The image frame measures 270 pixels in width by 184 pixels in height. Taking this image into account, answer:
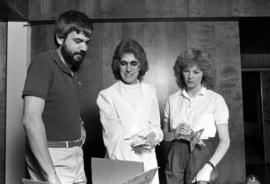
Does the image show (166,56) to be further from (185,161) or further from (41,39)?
(185,161)

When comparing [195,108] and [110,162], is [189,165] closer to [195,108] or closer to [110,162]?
[195,108]

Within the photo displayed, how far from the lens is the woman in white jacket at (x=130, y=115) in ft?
7.09

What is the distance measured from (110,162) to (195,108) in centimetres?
117

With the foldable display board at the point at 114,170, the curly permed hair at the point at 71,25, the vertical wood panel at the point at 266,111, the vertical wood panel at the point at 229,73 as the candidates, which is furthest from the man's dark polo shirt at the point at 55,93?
the vertical wood panel at the point at 266,111

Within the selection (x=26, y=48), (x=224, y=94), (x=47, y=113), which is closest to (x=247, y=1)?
(x=224, y=94)

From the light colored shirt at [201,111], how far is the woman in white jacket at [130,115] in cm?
15

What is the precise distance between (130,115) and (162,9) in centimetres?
176

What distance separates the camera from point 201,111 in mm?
2232

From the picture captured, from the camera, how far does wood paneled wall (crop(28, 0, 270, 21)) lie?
3551 mm

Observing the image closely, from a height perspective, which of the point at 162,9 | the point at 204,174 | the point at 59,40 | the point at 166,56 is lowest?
the point at 204,174

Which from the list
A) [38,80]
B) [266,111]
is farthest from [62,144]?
[266,111]

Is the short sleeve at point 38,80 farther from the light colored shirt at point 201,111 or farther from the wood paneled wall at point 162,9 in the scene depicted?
the wood paneled wall at point 162,9

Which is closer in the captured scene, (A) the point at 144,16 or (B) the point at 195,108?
(B) the point at 195,108

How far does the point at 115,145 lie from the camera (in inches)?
85.6
